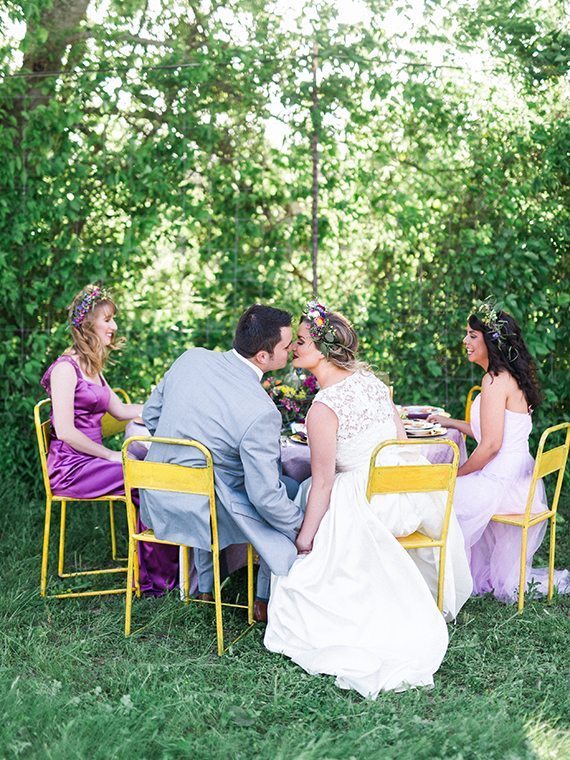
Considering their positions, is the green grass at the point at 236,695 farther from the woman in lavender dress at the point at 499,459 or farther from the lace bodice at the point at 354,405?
the lace bodice at the point at 354,405

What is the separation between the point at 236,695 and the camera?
9.56ft

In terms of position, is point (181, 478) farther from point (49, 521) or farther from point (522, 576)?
point (522, 576)

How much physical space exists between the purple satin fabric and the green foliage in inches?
56.6

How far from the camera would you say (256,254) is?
547cm

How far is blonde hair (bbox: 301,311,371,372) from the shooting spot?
344cm

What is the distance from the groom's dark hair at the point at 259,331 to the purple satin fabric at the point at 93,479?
93 cm

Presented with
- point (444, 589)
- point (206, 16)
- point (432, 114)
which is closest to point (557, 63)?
point (432, 114)

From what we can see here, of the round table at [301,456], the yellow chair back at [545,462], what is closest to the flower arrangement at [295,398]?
the round table at [301,456]

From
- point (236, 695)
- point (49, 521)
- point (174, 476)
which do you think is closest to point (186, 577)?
point (49, 521)

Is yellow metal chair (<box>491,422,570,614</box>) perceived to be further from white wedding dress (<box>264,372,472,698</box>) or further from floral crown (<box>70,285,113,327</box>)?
floral crown (<box>70,285,113,327</box>)

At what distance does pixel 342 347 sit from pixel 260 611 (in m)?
1.04

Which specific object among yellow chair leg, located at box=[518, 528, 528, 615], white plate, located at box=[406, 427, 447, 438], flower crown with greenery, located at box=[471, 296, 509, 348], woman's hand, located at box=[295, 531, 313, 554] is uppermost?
flower crown with greenery, located at box=[471, 296, 509, 348]

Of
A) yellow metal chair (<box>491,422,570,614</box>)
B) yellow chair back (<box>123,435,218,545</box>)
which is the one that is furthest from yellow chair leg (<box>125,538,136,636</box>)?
yellow metal chair (<box>491,422,570,614</box>)

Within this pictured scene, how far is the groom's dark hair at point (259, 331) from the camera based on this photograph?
334 cm
